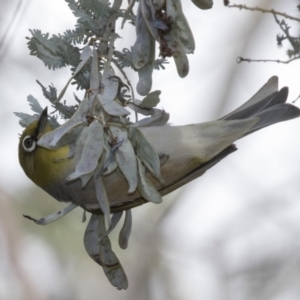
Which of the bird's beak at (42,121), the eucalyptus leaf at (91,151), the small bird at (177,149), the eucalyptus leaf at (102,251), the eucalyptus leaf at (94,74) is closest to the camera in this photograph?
the eucalyptus leaf at (91,151)

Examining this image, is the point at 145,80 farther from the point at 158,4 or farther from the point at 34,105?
the point at 34,105

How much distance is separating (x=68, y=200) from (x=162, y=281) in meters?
3.56

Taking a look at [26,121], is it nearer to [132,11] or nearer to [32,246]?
[132,11]

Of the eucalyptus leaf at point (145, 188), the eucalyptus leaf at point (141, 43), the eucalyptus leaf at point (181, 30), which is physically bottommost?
the eucalyptus leaf at point (145, 188)

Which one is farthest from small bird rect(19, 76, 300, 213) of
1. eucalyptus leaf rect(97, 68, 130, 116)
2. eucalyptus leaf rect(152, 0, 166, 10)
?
eucalyptus leaf rect(152, 0, 166, 10)

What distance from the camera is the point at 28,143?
236cm

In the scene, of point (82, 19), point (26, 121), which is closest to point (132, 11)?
point (82, 19)

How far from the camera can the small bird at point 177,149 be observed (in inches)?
83.0

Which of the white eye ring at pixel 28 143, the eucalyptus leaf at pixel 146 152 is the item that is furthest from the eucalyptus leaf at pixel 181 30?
the white eye ring at pixel 28 143

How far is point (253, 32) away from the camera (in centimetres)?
570

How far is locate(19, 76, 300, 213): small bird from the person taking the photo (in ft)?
6.91

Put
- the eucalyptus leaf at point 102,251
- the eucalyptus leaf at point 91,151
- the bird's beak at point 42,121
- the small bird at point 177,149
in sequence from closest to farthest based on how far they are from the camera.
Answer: the eucalyptus leaf at point 91,151 → the bird's beak at point 42,121 → the eucalyptus leaf at point 102,251 → the small bird at point 177,149

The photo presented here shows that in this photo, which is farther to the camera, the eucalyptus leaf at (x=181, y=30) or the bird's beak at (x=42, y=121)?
the bird's beak at (x=42, y=121)

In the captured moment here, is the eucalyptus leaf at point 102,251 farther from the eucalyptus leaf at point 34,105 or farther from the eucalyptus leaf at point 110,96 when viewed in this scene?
the eucalyptus leaf at point 110,96
